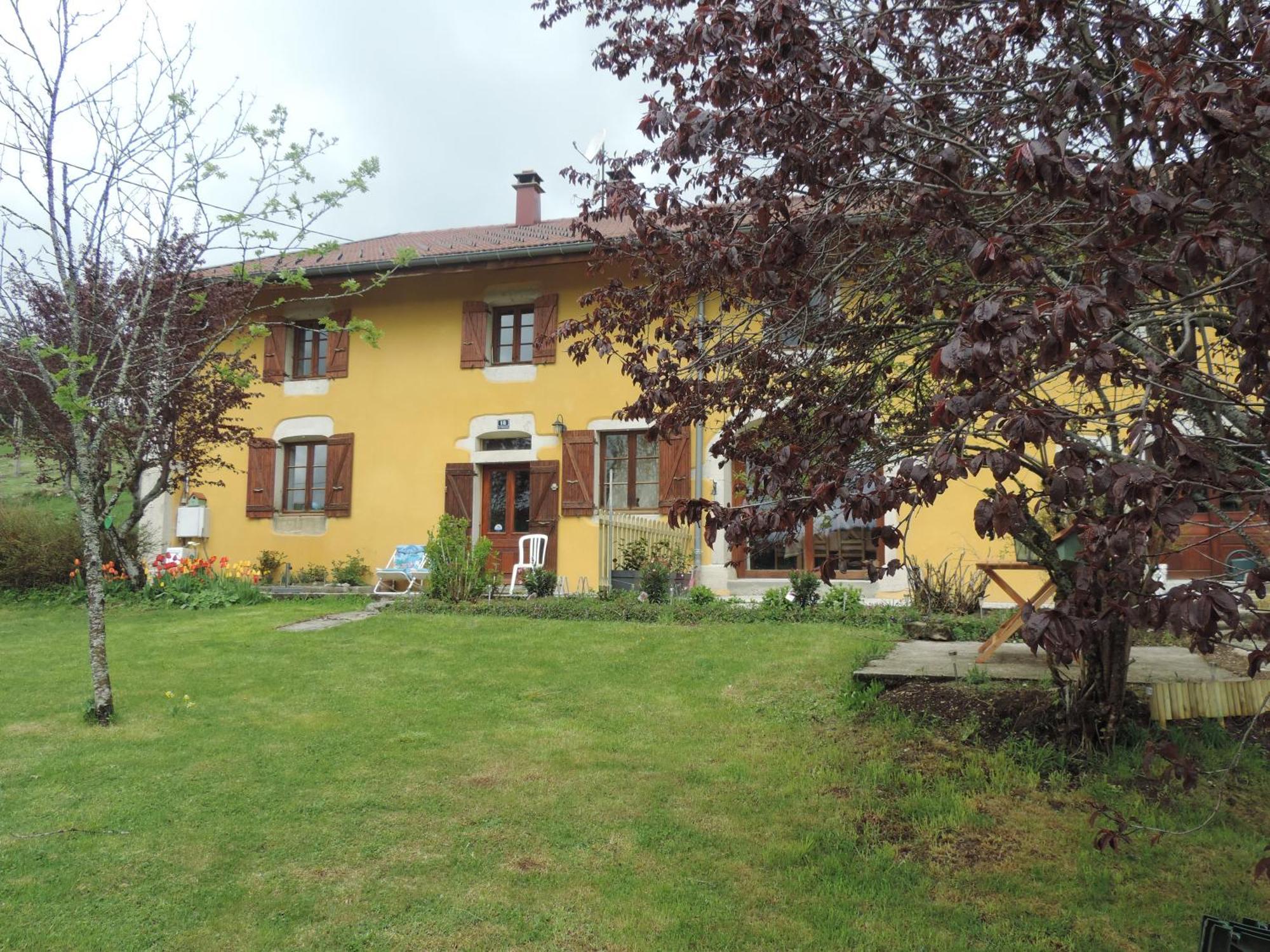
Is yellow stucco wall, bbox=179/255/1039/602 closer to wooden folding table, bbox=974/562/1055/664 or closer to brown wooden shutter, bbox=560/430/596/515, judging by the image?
brown wooden shutter, bbox=560/430/596/515

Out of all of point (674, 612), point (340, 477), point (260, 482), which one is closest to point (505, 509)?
point (340, 477)

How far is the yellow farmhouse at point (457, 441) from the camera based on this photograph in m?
11.6

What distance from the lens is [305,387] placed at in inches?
521

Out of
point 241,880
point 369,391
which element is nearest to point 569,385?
point 369,391

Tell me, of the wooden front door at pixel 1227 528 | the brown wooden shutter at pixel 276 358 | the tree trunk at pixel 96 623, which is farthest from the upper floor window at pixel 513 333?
the wooden front door at pixel 1227 528

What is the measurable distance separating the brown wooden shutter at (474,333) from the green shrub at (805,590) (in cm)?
619

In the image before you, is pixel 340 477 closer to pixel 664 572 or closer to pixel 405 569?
Answer: pixel 405 569

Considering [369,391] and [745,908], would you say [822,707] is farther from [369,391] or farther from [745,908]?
[369,391]

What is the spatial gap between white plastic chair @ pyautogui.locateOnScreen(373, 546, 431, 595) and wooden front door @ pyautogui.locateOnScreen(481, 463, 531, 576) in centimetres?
116

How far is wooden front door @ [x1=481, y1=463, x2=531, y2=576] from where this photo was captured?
12297mm

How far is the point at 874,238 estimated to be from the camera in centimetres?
346

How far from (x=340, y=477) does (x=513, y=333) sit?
11.4ft

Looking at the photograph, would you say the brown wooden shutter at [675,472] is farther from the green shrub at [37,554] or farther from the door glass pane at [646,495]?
the green shrub at [37,554]

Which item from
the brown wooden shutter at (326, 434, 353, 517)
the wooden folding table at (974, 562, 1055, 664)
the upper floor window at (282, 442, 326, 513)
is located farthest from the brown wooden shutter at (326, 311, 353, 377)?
the wooden folding table at (974, 562, 1055, 664)
